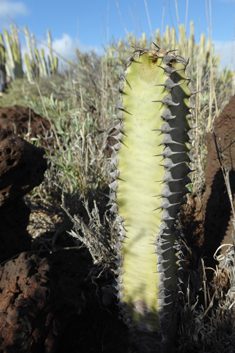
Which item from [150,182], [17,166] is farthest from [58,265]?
[150,182]

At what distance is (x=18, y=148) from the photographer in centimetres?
155

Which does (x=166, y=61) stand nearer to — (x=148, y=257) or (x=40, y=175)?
(x=148, y=257)

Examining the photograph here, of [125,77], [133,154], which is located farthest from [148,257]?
[125,77]

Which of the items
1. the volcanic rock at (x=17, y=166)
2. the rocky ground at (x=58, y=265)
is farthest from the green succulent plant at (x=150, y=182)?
the volcanic rock at (x=17, y=166)

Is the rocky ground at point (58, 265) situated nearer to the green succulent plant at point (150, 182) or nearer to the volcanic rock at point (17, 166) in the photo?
the volcanic rock at point (17, 166)

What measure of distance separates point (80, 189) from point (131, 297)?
1.28 meters

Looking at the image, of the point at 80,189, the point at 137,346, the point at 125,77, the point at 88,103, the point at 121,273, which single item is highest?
the point at 88,103

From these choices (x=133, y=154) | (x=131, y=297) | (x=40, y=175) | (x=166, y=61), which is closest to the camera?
(x=166, y=61)

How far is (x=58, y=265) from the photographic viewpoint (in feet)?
6.74

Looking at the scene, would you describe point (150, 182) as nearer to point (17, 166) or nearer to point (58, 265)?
point (17, 166)

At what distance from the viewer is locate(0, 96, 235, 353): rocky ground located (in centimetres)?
125

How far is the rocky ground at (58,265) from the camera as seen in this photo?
125 centimetres

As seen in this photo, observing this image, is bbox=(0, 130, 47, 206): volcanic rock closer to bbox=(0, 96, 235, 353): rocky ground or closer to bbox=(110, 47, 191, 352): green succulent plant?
bbox=(0, 96, 235, 353): rocky ground

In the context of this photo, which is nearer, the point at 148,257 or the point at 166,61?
the point at 166,61
